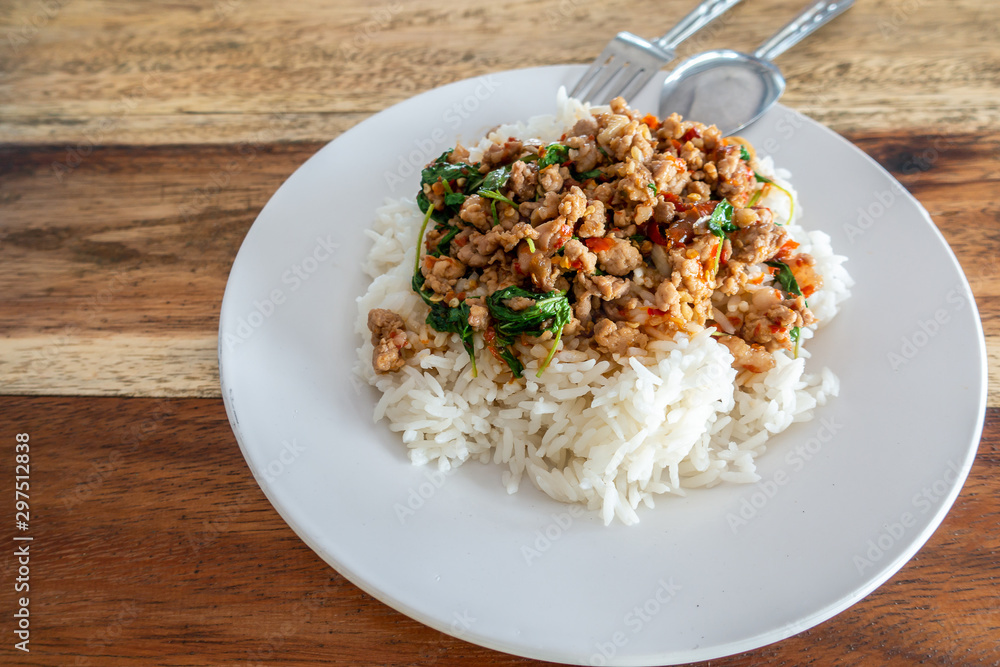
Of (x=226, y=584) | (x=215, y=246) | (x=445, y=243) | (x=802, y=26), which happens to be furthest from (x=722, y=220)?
(x=215, y=246)

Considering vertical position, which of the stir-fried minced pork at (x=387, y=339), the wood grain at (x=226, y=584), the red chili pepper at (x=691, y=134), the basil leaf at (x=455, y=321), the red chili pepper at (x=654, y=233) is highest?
the red chili pepper at (x=691, y=134)

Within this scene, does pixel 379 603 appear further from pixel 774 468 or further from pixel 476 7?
pixel 476 7
